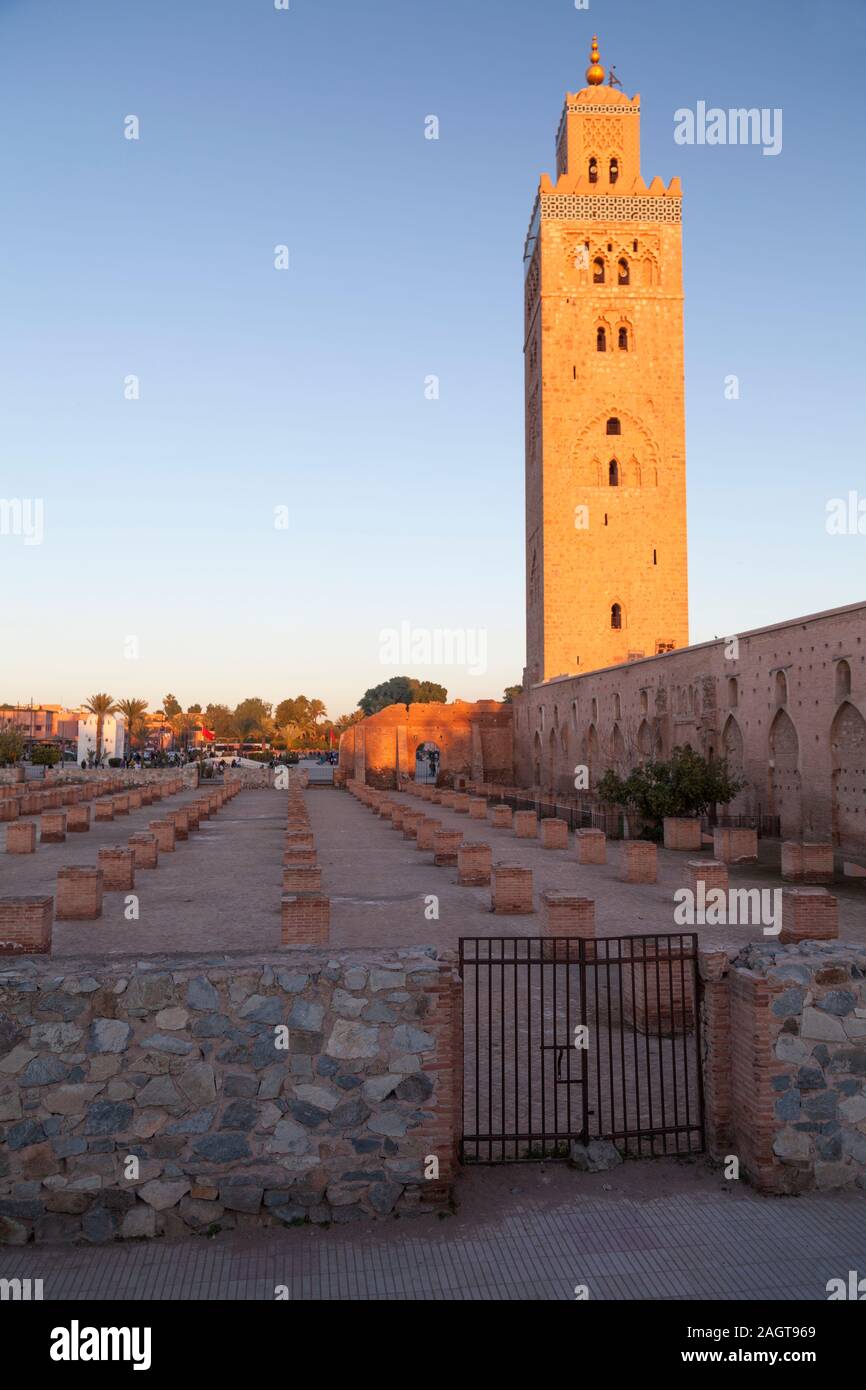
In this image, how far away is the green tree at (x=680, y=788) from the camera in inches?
749

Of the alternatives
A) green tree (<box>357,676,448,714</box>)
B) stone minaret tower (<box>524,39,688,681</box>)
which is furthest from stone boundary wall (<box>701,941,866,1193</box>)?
green tree (<box>357,676,448,714</box>)

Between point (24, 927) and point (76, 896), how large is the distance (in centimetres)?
285

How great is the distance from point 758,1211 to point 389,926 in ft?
20.3

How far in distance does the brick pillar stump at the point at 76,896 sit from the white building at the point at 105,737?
45.9m

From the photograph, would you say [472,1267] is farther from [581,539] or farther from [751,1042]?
[581,539]

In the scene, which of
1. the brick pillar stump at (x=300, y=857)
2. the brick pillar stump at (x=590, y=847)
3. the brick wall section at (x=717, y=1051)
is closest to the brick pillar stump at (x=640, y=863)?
the brick pillar stump at (x=590, y=847)

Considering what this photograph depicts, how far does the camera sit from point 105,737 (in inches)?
2266

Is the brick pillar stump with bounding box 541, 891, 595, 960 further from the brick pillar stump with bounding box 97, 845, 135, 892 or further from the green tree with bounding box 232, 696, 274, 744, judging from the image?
the green tree with bounding box 232, 696, 274, 744

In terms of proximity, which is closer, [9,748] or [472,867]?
[472,867]

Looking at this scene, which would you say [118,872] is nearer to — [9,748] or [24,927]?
[24,927]

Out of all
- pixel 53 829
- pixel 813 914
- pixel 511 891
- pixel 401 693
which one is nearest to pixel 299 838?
pixel 511 891

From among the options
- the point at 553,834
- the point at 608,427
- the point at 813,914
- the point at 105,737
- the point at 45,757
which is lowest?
the point at 553,834

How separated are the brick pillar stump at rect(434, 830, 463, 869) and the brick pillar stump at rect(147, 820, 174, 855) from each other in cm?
520
